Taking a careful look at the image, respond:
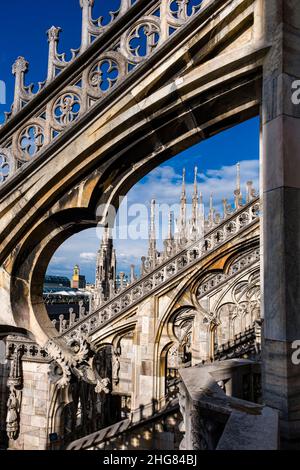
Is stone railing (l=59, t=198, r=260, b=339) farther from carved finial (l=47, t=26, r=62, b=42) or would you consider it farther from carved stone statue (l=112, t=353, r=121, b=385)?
carved finial (l=47, t=26, r=62, b=42)

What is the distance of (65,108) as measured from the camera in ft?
11.8

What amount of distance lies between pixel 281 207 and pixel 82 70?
88.7 inches

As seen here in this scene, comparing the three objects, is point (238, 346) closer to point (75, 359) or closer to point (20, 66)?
point (75, 359)

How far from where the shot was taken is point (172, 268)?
1087 centimetres

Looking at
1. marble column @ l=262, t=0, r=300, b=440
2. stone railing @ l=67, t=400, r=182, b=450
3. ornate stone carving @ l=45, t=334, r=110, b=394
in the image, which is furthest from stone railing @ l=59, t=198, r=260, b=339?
marble column @ l=262, t=0, r=300, b=440

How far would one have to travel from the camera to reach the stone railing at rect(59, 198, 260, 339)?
10656 mm

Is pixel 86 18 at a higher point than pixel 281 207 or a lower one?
higher

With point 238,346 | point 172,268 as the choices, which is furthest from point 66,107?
point 238,346

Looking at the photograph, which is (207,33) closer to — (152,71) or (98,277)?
(152,71)

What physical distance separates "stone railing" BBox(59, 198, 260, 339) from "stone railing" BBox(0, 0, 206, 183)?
23.9ft

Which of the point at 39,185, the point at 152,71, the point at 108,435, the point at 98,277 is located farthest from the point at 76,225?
the point at 98,277

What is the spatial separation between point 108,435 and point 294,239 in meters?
8.83

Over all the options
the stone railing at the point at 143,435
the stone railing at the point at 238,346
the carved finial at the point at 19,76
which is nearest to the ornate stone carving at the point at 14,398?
the stone railing at the point at 143,435

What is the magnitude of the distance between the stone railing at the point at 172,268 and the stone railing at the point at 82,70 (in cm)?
729
